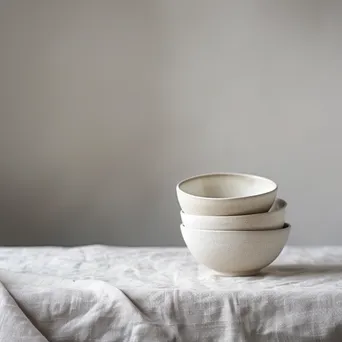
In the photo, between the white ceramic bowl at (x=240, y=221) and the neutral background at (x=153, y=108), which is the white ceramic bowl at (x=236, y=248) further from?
the neutral background at (x=153, y=108)

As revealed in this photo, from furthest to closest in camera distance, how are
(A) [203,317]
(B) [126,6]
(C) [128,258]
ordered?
1. (B) [126,6]
2. (C) [128,258]
3. (A) [203,317]

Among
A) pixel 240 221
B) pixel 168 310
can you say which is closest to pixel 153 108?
pixel 240 221

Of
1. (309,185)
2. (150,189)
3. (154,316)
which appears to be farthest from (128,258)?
(309,185)

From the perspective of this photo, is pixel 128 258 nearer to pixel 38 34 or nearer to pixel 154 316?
pixel 154 316

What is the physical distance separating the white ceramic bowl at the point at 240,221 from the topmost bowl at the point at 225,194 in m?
0.02

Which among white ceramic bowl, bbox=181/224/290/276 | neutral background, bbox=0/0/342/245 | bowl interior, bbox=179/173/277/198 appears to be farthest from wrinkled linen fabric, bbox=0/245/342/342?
neutral background, bbox=0/0/342/245

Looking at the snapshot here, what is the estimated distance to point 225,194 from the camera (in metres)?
1.29

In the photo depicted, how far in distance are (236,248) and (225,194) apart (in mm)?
217

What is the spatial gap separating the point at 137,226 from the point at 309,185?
1.94 feet

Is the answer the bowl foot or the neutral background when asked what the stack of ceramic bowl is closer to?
the bowl foot

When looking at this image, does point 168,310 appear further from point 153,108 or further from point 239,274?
point 153,108

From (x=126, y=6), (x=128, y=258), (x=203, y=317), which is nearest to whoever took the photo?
(x=203, y=317)

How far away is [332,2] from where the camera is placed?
1.85 meters

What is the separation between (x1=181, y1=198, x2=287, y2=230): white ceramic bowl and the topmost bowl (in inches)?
0.7
